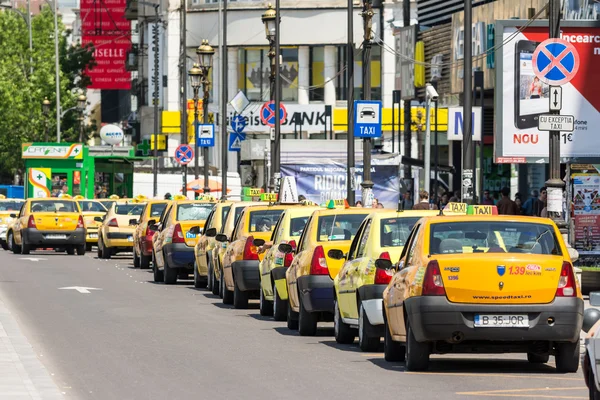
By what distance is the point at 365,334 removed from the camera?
56.4 ft

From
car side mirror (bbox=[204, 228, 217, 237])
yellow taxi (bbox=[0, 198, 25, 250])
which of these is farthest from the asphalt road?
yellow taxi (bbox=[0, 198, 25, 250])

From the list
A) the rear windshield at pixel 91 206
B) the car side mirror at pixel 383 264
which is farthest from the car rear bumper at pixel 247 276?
the rear windshield at pixel 91 206

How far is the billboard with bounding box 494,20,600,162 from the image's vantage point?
3456 cm

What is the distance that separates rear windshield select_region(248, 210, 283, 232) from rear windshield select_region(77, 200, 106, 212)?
2738 centimetres

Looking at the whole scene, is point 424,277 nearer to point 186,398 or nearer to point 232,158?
point 186,398

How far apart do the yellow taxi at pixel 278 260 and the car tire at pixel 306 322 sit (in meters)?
1.92

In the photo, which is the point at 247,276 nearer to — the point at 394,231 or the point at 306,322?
the point at 306,322

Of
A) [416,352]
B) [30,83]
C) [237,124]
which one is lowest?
[416,352]

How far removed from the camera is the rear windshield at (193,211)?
34062 millimetres

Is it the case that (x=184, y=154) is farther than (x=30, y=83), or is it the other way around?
(x=30, y=83)

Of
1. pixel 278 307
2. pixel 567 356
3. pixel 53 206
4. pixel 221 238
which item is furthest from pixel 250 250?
pixel 53 206

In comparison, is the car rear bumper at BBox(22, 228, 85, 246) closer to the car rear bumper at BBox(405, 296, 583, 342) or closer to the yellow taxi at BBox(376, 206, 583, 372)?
the yellow taxi at BBox(376, 206, 583, 372)

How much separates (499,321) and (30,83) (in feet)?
264

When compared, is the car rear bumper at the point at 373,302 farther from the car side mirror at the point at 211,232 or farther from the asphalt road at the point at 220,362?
the car side mirror at the point at 211,232
